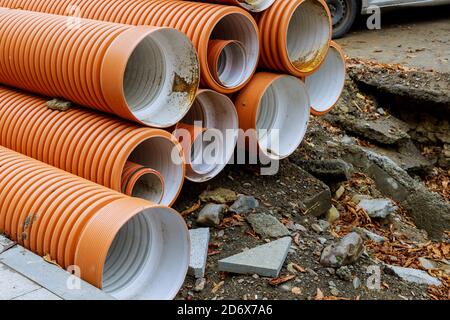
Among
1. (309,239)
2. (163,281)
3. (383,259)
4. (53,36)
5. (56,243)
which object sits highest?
(53,36)

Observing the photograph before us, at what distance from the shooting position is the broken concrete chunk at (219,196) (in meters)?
5.13

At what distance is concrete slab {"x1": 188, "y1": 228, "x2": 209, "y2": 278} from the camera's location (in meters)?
4.15

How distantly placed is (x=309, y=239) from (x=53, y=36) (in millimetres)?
2648

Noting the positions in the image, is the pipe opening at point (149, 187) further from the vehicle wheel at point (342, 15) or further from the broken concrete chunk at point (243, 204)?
the vehicle wheel at point (342, 15)

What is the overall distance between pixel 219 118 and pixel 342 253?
174cm

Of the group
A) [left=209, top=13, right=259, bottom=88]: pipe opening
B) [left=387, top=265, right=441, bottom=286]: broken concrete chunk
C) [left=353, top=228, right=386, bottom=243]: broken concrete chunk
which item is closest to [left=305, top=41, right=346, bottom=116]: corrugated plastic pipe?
[left=209, top=13, right=259, bottom=88]: pipe opening

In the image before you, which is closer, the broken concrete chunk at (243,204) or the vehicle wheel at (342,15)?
the broken concrete chunk at (243,204)

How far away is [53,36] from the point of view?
4.72 m

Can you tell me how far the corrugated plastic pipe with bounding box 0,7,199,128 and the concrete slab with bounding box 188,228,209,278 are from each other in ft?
2.91

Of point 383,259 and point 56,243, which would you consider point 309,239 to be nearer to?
point 383,259

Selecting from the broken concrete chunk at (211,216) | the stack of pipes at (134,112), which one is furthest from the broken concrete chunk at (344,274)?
the stack of pipes at (134,112)

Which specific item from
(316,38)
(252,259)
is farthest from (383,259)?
(316,38)

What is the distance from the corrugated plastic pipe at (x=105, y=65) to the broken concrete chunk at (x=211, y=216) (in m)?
0.80
